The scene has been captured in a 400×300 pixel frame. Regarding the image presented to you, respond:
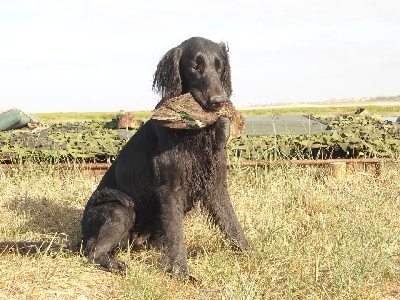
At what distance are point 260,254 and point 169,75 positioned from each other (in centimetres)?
167

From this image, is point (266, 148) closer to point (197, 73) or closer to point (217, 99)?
point (197, 73)

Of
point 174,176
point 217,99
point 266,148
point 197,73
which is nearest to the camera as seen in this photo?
point 217,99

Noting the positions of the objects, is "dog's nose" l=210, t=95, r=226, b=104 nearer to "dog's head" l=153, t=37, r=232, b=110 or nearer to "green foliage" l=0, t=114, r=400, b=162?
"dog's head" l=153, t=37, r=232, b=110

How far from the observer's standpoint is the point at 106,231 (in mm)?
4848

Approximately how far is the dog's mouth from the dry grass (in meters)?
1.08

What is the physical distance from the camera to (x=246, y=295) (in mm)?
3816

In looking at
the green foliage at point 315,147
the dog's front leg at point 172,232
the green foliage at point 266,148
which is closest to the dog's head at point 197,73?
the dog's front leg at point 172,232

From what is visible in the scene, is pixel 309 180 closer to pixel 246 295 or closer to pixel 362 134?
pixel 362 134

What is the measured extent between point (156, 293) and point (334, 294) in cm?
125

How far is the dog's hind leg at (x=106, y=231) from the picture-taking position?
188 inches

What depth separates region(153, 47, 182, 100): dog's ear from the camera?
4.61 meters

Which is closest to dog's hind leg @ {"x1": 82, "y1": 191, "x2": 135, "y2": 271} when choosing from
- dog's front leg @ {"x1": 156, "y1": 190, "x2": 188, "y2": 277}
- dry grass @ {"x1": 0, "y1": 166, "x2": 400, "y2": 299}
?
dry grass @ {"x1": 0, "y1": 166, "x2": 400, "y2": 299}

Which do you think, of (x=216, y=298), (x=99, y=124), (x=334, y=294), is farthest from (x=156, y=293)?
(x=99, y=124)

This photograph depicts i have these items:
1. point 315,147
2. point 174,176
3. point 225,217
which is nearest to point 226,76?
point 174,176
